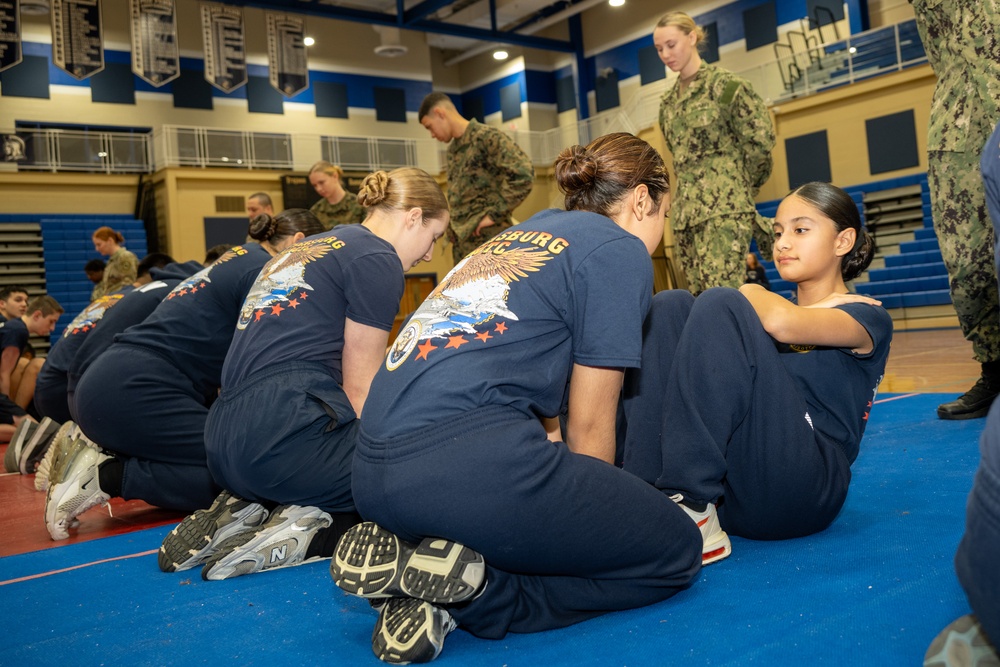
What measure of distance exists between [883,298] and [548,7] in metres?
13.4

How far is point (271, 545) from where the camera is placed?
2.25 m

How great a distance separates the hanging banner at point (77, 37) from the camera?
1452 centimetres

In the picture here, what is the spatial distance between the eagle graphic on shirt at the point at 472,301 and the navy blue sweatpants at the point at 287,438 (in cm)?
72

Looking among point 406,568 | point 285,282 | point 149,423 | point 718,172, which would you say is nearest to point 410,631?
point 406,568

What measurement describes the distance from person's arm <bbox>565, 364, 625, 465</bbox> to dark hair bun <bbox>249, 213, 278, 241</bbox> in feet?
6.31

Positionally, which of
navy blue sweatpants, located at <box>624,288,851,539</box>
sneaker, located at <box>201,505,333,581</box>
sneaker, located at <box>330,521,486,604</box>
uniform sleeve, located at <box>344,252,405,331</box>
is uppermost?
uniform sleeve, located at <box>344,252,405,331</box>

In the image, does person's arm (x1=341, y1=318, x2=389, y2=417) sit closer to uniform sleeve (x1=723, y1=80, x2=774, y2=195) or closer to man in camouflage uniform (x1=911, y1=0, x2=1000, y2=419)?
man in camouflage uniform (x1=911, y1=0, x2=1000, y2=419)

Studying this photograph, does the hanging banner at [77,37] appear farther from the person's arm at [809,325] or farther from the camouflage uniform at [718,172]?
the person's arm at [809,325]

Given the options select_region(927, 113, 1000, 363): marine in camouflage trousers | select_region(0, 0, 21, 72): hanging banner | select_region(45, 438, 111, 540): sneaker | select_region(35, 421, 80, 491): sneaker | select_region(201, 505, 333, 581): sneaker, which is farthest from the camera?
select_region(0, 0, 21, 72): hanging banner

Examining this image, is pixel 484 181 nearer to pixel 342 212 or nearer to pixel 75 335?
pixel 342 212

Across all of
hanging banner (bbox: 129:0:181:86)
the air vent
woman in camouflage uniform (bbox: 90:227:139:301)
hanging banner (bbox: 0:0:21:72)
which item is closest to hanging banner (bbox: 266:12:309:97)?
hanging banner (bbox: 129:0:181:86)

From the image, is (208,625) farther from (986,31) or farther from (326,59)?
(326,59)

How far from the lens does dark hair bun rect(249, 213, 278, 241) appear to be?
329cm

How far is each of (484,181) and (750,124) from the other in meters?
Result: 1.68
